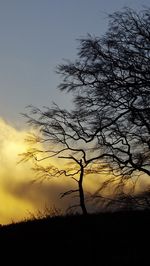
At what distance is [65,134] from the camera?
26.4 meters

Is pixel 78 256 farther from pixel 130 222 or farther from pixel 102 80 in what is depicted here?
pixel 102 80

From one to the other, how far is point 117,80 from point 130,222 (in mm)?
9182

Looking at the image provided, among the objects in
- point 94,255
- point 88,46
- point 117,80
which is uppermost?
point 88,46

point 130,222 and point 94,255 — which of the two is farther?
point 130,222

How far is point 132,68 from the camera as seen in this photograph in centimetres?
2466

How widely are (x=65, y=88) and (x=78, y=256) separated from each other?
12.3 m

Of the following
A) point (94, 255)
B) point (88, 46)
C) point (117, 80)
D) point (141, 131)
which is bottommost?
point (94, 255)

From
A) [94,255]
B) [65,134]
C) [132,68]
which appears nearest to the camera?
[94,255]

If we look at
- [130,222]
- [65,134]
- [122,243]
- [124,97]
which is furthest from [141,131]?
[122,243]

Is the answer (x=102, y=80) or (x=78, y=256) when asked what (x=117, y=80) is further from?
(x=78, y=256)

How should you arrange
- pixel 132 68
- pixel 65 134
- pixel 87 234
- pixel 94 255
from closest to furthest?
pixel 94 255
pixel 87 234
pixel 132 68
pixel 65 134

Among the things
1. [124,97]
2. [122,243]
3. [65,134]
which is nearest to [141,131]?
[124,97]

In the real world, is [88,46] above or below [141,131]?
above

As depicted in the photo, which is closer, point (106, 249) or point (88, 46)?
point (106, 249)
